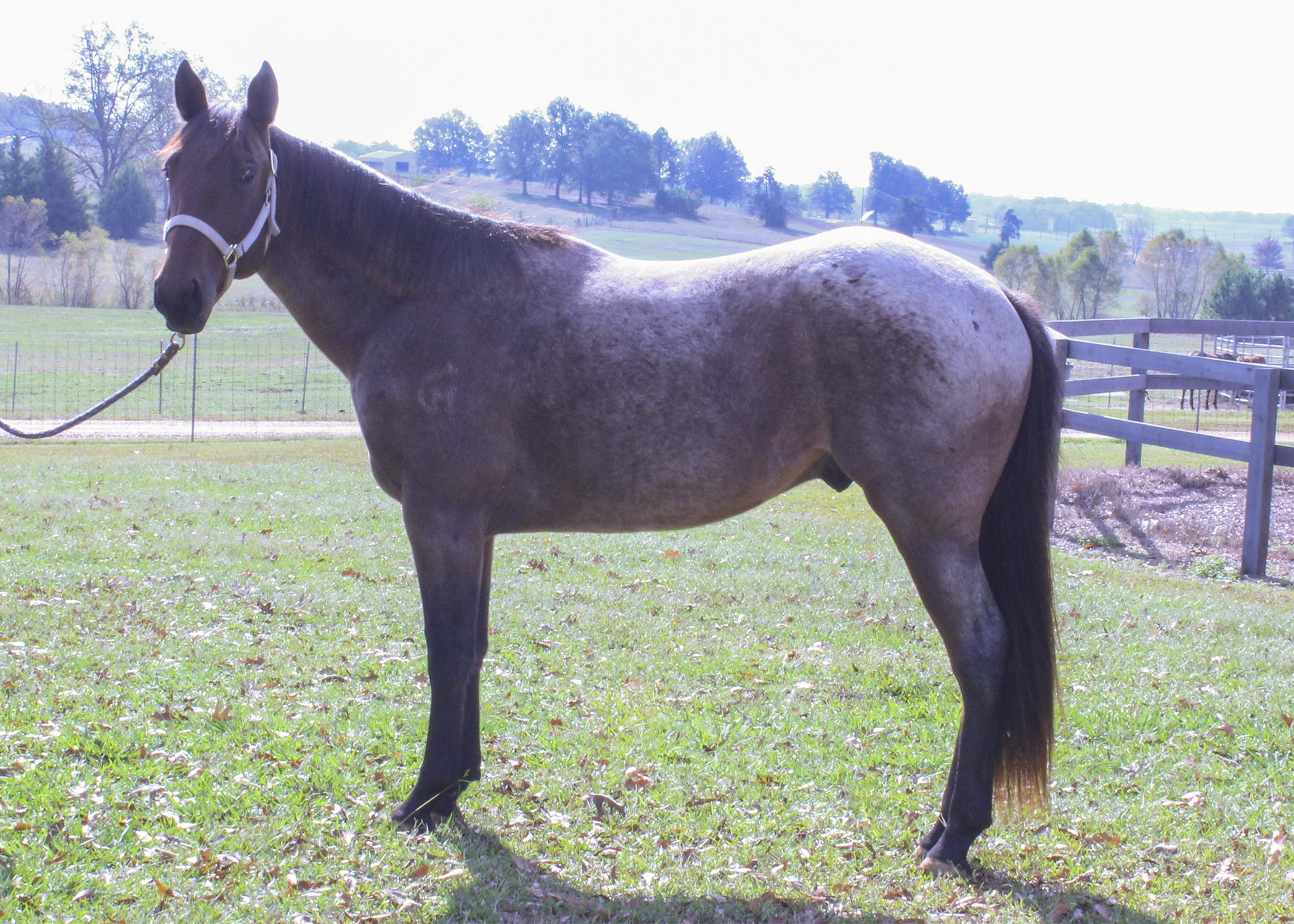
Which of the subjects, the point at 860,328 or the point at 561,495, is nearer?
the point at 860,328

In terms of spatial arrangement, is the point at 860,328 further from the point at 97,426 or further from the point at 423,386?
the point at 97,426

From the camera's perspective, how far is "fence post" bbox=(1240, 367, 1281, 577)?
832cm

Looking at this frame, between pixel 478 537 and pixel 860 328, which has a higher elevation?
pixel 860 328

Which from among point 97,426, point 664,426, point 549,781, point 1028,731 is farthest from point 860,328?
point 97,426

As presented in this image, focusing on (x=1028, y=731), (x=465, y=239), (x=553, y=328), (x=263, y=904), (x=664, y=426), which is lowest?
(x=263, y=904)

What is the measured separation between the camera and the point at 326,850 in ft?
11.8

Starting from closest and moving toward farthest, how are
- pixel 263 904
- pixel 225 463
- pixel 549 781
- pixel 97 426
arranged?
pixel 263 904 < pixel 549 781 < pixel 225 463 < pixel 97 426

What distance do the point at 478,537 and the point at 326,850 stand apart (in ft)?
4.17

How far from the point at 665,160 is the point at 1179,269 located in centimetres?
2526

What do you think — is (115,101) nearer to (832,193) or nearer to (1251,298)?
(832,193)

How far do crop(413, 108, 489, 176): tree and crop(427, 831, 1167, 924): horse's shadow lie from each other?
2772 inches

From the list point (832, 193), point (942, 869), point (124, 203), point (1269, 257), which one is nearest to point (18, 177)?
point (124, 203)

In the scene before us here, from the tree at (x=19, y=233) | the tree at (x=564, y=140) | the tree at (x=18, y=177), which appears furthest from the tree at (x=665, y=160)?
the tree at (x=18, y=177)

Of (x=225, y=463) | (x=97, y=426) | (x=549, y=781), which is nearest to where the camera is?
(x=549, y=781)
